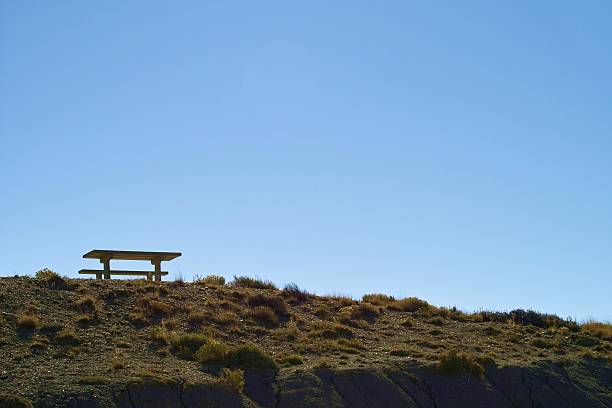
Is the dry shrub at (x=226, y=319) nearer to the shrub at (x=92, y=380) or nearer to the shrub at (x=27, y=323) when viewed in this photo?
the shrub at (x=27, y=323)

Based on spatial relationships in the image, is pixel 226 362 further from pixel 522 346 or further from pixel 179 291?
pixel 522 346

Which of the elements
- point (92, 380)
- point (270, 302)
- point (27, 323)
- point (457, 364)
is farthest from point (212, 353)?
point (270, 302)

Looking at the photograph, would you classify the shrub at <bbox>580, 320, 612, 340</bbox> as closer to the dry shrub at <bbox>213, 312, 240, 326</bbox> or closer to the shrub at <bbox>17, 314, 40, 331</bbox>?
the dry shrub at <bbox>213, 312, 240, 326</bbox>

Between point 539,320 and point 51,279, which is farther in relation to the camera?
point 539,320

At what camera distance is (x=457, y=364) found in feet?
77.9

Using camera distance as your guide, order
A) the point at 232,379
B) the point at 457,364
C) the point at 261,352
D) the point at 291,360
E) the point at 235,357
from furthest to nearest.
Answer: the point at 457,364, the point at 291,360, the point at 261,352, the point at 235,357, the point at 232,379

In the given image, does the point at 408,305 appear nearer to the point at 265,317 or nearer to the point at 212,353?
the point at 265,317

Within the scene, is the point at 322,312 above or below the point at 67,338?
above

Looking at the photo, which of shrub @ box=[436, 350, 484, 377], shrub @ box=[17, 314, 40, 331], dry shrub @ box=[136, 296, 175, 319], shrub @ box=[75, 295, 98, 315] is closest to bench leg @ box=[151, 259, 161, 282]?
dry shrub @ box=[136, 296, 175, 319]

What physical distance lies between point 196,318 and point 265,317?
255 centimetres

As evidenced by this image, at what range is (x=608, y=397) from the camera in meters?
24.9

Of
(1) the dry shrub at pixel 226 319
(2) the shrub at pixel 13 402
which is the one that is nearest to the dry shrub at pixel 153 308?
(1) the dry shrub at pixel 226 319

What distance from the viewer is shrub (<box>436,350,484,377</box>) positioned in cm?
2369

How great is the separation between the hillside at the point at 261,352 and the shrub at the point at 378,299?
1.45 meters
